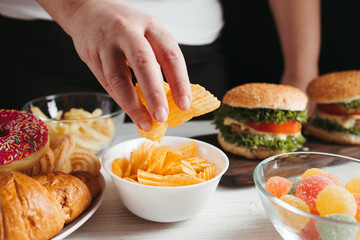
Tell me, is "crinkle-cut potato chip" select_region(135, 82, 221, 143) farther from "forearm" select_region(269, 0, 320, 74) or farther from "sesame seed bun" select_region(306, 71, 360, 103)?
"forearm" select_region(269, 0, 320, 74)

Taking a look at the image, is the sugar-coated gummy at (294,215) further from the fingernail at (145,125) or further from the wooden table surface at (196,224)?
the fingernail at (145,125)

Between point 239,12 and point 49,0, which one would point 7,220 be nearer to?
point 49,0

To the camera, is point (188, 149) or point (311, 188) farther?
point (188, 149)

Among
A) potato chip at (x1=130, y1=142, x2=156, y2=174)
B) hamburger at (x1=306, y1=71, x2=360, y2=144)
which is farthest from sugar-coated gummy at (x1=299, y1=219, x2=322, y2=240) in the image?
hamburger at (x1=306, y1=71, x2=360, y2=144)

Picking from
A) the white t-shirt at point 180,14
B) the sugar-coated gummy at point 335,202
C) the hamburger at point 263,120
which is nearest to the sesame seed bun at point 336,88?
the hamburger at point 263,120

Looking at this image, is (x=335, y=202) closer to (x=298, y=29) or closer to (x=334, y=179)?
(x=334, y=179)

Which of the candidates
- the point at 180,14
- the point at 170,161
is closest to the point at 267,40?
the point at 180,14
